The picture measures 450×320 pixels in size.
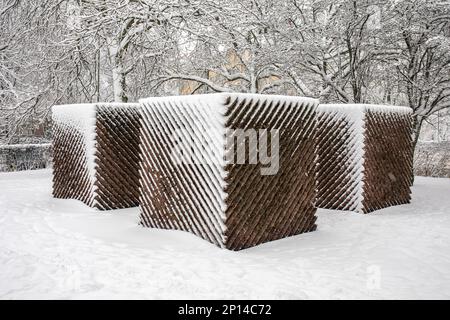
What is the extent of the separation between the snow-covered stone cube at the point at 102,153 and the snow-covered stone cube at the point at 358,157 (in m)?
3.62

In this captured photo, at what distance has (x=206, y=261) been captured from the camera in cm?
506

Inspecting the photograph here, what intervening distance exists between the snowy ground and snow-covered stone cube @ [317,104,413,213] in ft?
2.48

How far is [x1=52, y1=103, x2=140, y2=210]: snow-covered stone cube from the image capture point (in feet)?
25.9

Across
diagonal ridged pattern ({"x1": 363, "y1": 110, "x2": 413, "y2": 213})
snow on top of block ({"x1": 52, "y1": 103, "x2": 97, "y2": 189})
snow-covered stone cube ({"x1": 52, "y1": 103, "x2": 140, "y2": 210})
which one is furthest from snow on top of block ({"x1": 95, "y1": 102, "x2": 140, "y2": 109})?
diagonal ridged pattern ({"x1": 363, "y1": 110, "x2": 413, "y2": 213})

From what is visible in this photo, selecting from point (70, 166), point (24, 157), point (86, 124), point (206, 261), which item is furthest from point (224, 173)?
point (24, 157)

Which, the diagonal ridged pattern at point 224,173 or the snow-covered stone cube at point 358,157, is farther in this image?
the snow-covered stone cube at point 358,157

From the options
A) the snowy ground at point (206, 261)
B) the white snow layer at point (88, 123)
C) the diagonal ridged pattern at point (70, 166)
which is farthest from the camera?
the diagonal ridged pattern at point (70, 166)

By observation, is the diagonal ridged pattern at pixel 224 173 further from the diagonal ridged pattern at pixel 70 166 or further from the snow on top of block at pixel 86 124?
the diagonal ridged pattern at pixel 70 166

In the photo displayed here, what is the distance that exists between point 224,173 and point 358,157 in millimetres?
3718

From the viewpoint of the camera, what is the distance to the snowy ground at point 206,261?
4.19 meters

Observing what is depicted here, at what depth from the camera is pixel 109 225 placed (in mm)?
6766

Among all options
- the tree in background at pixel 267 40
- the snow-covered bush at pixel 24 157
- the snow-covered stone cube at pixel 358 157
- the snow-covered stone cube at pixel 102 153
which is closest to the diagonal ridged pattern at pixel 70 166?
the snow-covered stone cube at pixel 102 153

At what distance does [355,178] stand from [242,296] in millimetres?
4900

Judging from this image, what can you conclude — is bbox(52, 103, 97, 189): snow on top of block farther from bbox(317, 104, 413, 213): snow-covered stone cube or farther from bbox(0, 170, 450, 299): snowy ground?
bbox(317, 104, 413, 213): snow-covered stone cube
